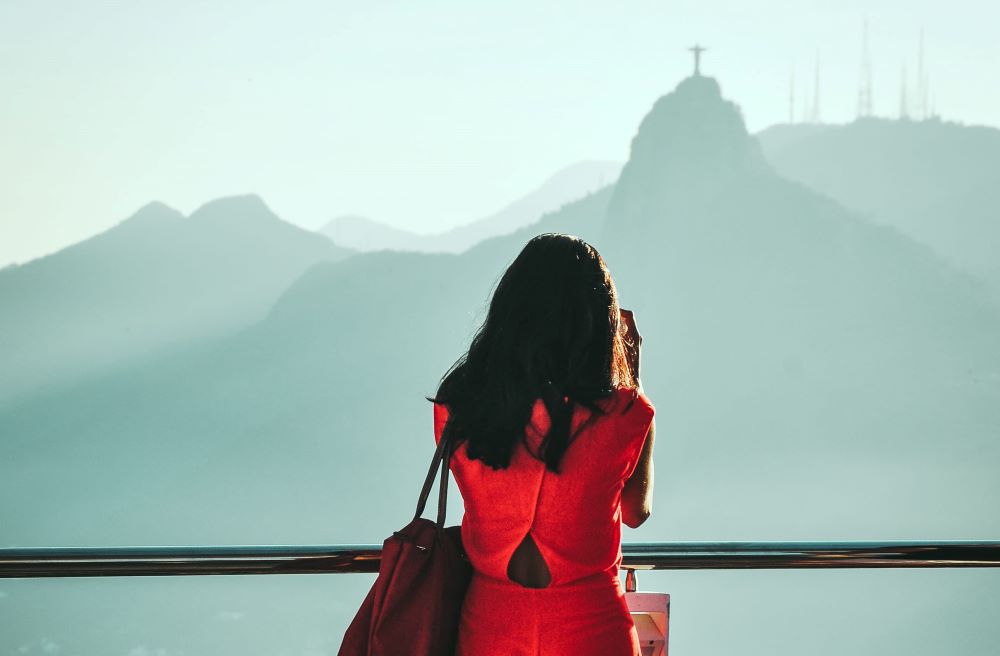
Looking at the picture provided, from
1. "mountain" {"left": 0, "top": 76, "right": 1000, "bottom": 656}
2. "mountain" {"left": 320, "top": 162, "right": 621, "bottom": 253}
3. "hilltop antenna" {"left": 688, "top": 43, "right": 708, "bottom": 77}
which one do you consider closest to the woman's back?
"mountain" {"left": 0, "top": 76, "right": 1000, "bottom": 656}

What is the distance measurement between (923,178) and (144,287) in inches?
3716

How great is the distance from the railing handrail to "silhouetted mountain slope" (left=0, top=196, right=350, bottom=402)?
118 metres

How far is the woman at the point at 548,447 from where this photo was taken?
1384 mm

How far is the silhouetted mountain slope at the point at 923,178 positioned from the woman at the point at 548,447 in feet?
318

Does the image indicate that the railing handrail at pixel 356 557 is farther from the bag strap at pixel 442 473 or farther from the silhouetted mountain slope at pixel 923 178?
the silhouetted mountain slope at pixel 923 178

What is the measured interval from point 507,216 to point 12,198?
2809 inches

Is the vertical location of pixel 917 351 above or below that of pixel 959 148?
below

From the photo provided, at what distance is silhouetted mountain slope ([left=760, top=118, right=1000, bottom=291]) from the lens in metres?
93.8

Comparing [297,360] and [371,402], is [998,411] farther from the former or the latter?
[297,360]

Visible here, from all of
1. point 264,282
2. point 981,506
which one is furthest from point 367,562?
point 264,282

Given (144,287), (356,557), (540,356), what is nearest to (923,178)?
(144,287)

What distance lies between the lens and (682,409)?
8912cm

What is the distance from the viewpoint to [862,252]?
3536 inches

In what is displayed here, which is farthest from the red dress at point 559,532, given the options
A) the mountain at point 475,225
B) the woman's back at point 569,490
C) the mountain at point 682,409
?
the mountain at point 475,225
